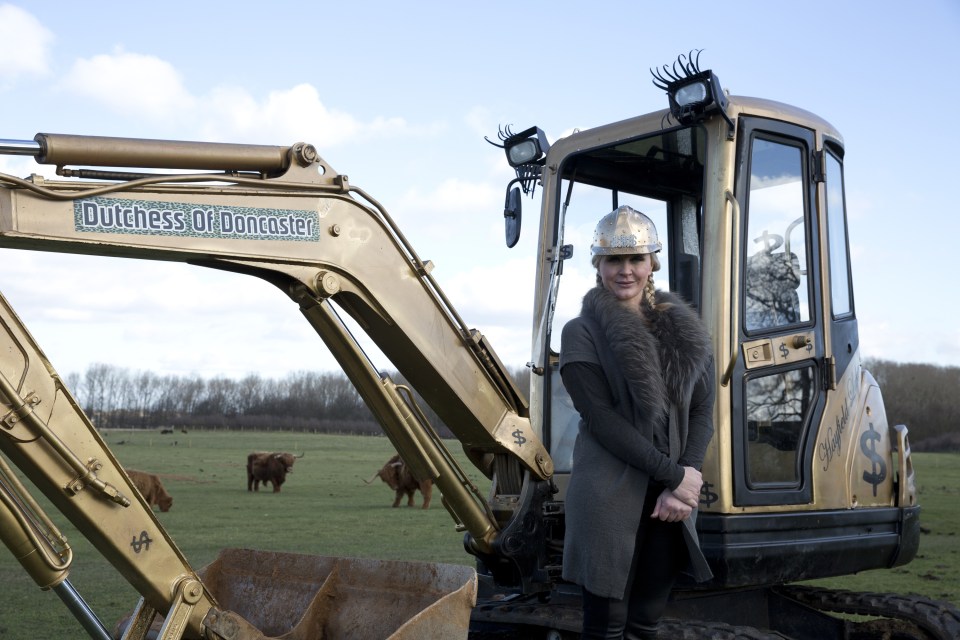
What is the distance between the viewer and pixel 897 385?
145 ft

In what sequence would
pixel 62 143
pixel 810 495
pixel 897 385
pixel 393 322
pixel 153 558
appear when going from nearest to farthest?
pixel 62 143
pixel 153 558
pixel 393 322
pixel 810 495
pixel 897 385

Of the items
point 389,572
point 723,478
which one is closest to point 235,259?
point 389,572

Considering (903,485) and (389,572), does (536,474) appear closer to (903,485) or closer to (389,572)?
(389,572)

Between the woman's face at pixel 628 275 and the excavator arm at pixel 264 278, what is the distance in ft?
3.48

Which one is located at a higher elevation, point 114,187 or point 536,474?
point 114,187

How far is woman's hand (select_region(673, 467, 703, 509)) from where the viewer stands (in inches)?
152

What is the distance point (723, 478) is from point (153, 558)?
258 cm

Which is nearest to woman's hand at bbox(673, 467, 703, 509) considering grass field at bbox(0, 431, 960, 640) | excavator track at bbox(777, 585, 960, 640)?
grass field at bbox(0, 431, 960, 640)

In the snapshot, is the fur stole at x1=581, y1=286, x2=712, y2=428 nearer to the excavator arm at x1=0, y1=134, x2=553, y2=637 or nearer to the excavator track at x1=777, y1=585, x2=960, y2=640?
the excavator arm at x1=0, y1=134, x2=553, y2=637

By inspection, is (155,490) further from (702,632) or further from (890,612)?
(702,632)

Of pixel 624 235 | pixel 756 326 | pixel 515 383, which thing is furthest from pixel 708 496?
pixel 624 235

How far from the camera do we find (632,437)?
3.84m

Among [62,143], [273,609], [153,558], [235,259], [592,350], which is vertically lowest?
[273,609]

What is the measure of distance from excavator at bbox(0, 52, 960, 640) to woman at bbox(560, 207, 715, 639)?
67 cm
